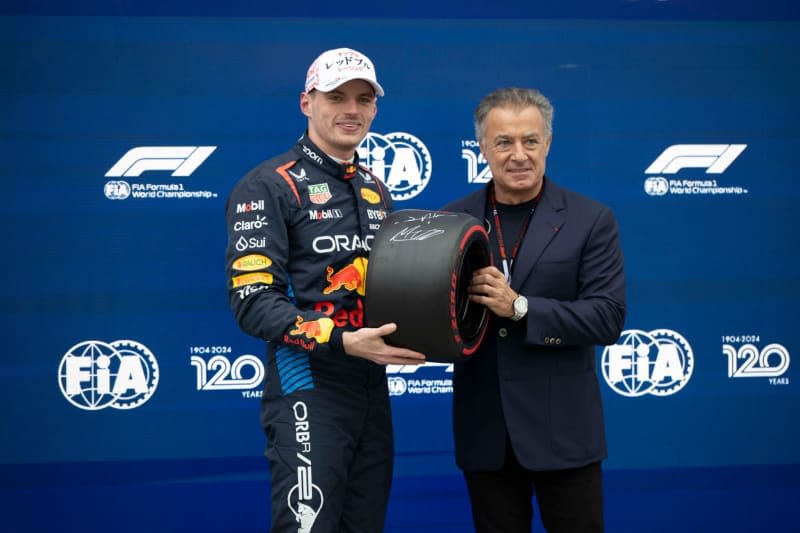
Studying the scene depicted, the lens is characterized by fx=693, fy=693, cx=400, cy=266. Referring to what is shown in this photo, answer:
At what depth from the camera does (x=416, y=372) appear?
286 cm

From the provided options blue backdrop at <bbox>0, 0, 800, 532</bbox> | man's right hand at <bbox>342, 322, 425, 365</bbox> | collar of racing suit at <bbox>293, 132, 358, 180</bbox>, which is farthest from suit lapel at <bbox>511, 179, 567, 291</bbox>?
blue backdrop at <bbox>0, 0, 800, 532</bbox>

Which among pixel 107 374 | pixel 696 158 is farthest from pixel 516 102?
pixel 107 374

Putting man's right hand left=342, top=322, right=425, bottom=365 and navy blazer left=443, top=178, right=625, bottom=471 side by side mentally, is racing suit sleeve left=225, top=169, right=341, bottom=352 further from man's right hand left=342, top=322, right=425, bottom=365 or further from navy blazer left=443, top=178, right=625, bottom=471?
navy blazer left=443, top=178, right=625, bottom=471

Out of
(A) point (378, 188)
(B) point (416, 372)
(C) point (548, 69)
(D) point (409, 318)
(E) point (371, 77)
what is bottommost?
(B) point (416, 372)

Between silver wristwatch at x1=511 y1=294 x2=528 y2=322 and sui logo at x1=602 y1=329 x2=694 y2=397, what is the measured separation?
1297mm

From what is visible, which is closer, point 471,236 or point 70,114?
point 471,236

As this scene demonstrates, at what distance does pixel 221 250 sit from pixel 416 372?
94 cm

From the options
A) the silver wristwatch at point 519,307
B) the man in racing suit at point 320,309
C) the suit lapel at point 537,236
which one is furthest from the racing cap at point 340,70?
the silver wristwatch at point 519,307

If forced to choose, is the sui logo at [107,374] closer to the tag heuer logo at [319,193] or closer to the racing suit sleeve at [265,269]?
the racing suit sleeve at [265,269]

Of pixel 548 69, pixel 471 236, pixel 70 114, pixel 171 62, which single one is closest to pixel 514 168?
pixel 471 236

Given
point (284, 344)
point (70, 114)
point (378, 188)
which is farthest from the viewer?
point (70, 114)

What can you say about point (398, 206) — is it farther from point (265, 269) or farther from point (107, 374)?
point (107, 374)

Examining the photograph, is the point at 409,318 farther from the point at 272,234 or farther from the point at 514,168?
the point at 514,168

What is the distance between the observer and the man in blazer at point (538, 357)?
1814 millimetres
